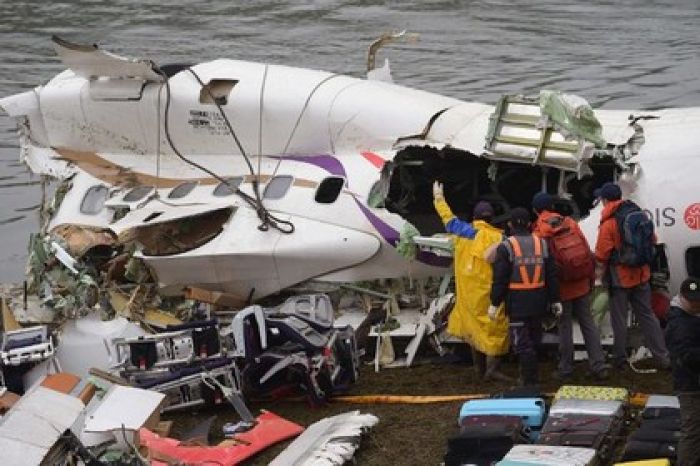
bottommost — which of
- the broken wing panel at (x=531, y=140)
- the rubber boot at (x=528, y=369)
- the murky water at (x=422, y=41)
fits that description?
the murky water at (x=422, y=41)

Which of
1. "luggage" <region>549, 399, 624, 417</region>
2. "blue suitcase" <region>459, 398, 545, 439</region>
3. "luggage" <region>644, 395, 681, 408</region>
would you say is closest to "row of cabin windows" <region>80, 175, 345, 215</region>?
"blue suitcase" <region>459, 398, 545, 439</region>

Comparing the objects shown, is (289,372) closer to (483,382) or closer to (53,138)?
(483,382)

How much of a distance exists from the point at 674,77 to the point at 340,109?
23.7 m

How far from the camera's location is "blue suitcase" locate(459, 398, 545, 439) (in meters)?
10.6

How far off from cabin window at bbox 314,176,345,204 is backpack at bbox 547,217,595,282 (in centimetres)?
324

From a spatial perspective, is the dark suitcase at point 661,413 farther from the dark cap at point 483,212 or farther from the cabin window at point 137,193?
→ the cabin window at point 137,193

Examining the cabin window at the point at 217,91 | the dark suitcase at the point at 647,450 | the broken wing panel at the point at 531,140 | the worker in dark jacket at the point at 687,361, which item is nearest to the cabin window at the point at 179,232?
the cabin window at the point at 217,91

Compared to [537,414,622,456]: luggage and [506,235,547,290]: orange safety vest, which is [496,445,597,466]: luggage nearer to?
[537,414,622,456]: luggage

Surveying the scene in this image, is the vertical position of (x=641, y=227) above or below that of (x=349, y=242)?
above

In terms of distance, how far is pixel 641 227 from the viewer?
457 inches

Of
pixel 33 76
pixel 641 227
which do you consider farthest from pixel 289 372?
pixel 33 76

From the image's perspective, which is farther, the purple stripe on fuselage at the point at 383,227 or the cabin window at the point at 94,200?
the cabin window at the point at 94,200

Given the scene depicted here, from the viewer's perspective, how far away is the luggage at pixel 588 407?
1050 cm

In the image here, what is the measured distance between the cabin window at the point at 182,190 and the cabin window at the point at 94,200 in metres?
0.99
